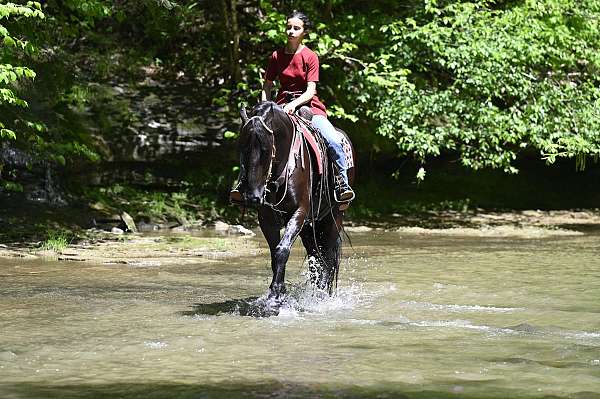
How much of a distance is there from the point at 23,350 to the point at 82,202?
40.0ft

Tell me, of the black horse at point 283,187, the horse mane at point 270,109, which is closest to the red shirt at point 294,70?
the black horse at point 283,187

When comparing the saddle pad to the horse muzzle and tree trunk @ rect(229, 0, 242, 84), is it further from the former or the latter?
tree trunk @ rect(229, 0, 242, 84)

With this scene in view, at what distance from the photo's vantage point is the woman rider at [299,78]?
961 centimetres

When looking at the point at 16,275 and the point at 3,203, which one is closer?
the point at 16,275

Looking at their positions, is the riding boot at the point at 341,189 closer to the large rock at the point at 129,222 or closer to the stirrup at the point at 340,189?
the stirrup at the point at 340,189

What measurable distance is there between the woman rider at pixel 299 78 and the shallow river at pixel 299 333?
→ 1717 mm

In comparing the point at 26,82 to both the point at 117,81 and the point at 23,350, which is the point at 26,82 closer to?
the point at 117,81

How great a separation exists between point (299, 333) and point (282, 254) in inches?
58.5

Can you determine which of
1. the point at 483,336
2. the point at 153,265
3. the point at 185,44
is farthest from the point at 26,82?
the point at 483,336

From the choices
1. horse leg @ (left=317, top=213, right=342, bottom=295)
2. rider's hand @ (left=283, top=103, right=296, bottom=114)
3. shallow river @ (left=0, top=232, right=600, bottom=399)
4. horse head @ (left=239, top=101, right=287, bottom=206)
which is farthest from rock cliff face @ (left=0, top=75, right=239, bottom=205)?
horse head @ (left=239, top=101, right=287, bottom=206)

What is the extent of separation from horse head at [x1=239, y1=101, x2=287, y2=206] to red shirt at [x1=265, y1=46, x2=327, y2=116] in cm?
126

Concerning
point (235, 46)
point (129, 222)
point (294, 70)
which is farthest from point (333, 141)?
point (235, 46)

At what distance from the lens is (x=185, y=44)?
2302cm

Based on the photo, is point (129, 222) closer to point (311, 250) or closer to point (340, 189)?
point (311, 250)
